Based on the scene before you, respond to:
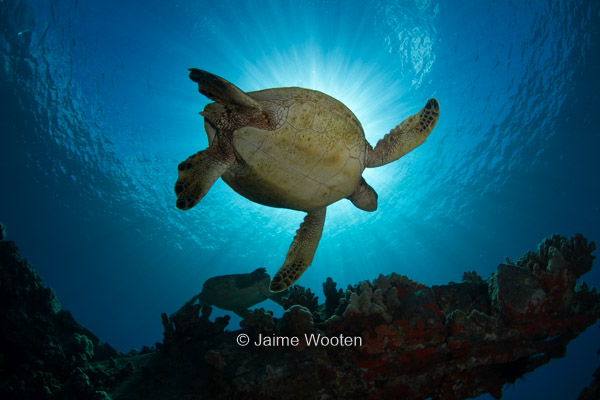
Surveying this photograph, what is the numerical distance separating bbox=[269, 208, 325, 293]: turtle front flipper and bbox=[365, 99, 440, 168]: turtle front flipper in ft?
5.86

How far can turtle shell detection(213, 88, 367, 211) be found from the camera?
11.4ft

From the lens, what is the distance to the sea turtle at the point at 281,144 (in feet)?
11.0

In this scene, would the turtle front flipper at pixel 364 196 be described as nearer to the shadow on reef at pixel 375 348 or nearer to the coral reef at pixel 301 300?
the shadow on reef at pixel 375 348

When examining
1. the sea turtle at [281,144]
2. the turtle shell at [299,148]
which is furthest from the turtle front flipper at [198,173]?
the turtle shell at [299,148]

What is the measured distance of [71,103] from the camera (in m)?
19.8

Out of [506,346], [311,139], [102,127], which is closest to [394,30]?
[311,139]

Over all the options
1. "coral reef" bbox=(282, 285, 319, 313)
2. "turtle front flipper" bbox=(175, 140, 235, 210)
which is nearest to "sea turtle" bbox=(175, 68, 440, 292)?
"turtle front flipper" bbox=(175, 140, 235, 210)

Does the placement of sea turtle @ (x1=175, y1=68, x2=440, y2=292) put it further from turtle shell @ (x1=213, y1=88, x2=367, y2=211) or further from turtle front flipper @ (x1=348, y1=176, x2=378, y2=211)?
turtle front flipper @ (x1=348, y1=176, x2=378, y2=211)

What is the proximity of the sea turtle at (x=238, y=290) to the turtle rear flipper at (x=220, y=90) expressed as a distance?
562 centimetres

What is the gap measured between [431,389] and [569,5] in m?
23.0

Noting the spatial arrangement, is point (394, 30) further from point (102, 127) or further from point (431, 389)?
point (102, 127)

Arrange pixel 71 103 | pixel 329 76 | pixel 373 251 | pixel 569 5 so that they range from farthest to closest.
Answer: pixel 373 251
pixel 71 103
pixel 329 76
pixel 569 5

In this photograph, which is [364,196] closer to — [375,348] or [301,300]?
[301,300]

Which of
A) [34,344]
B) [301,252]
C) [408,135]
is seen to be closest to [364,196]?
[408,135]
